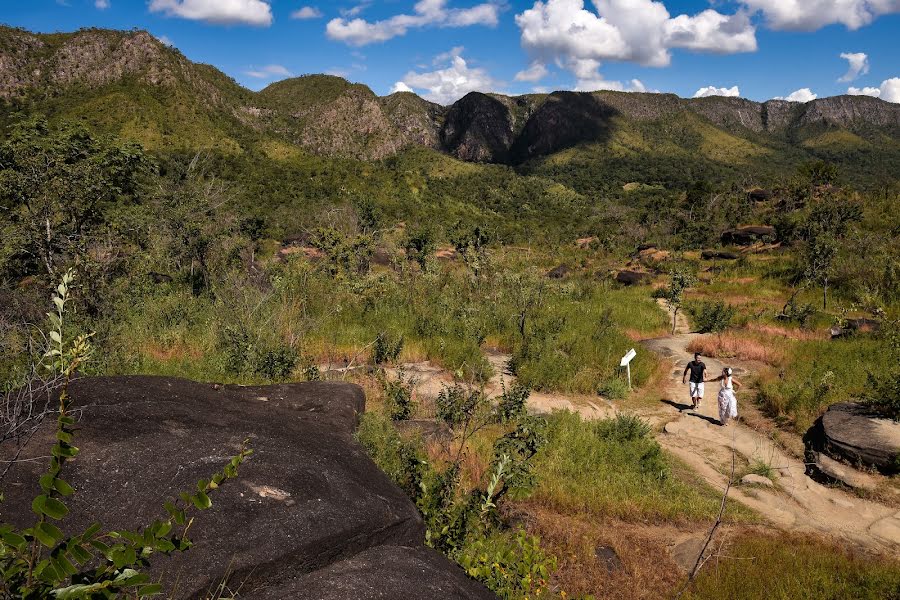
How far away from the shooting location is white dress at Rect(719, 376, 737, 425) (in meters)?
10.1

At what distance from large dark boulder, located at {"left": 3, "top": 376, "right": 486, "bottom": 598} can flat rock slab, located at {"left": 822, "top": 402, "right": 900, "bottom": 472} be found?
312 inches

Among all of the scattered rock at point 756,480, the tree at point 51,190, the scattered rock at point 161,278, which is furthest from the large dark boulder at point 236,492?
the scattered rock at point 161,278

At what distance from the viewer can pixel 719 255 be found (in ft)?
118

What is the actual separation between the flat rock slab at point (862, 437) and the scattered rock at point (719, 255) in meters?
29.6

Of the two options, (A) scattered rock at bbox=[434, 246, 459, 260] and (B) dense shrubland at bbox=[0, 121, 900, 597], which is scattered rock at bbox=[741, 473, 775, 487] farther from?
(A) scattered rock at bbox=[434, 246, 459, 260]

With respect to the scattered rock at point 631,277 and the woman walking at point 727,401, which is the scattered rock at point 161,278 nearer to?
the woman walking at point 727,401

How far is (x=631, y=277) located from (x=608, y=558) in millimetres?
27556

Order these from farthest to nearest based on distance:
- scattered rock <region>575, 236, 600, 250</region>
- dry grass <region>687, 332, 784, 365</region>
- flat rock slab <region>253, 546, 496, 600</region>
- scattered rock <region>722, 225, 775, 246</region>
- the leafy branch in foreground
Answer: scattered rock <region>575, 236, 600, 250</region> → scattered rock <region>722, 225, 775, 246</region> → dry grass <region>687, 332, 784, 365</region> → flat rock slab <region>253, 546, 496, 600</region> → the leafy branch in foreground

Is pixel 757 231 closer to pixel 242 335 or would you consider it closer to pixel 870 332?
pixel 870 332

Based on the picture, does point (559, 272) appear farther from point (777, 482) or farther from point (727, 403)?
point (777, 482)

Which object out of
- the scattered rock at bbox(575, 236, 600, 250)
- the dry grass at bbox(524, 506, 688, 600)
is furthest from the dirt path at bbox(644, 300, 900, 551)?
the scattered rock at bbox(575, 236, 600, 250)

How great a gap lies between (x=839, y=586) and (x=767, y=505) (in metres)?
2.46

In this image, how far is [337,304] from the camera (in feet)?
42.7

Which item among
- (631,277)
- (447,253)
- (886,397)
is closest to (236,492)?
(886,397)
